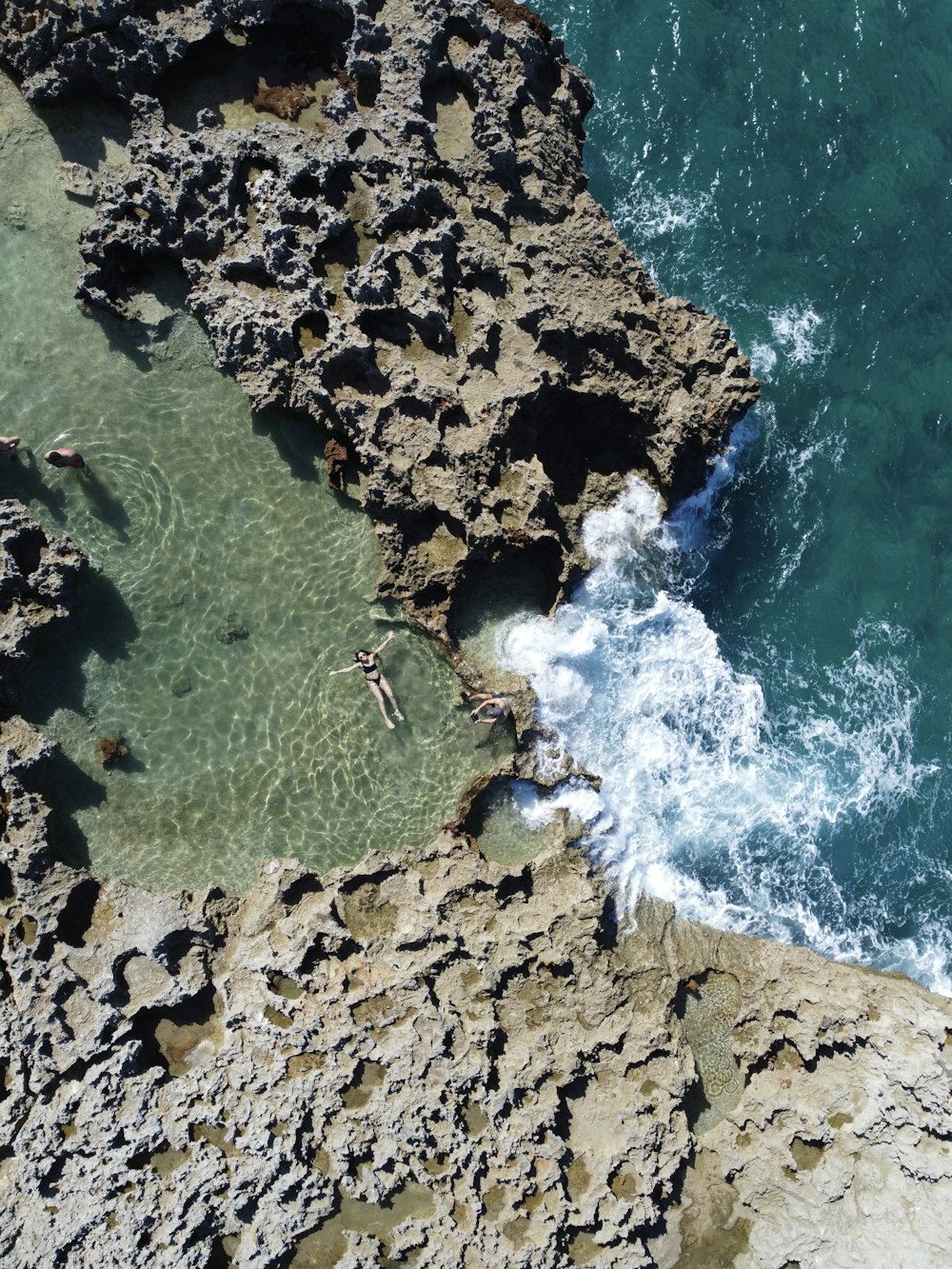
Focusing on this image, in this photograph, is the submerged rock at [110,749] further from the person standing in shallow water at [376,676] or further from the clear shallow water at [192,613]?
the person standing in shallow water at [376,676]

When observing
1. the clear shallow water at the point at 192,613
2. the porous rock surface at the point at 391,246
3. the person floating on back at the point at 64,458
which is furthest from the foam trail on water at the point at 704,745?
the person floating on back at the point at 64,458

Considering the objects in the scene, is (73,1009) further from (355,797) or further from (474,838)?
(474,838)

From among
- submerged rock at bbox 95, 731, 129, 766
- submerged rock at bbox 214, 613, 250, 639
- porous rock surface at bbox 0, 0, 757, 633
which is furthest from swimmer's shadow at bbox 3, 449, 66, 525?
submerged rock at bbox 95, 731, 129, 766

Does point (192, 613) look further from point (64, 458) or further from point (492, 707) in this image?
point (492, 707)

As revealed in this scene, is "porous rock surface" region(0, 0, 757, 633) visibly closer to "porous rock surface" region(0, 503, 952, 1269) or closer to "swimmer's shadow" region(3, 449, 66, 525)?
"swimmer's shadow" region(3, 449, 66, 525)

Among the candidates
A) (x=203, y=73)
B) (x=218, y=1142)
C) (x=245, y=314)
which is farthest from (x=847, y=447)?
(x=218, y=1142)

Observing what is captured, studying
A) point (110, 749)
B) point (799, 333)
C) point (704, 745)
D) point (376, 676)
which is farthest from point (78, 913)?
point (799, 333)
